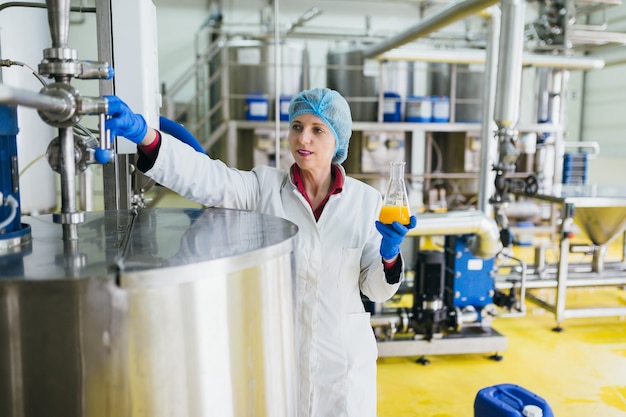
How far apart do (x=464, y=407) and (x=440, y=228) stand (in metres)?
0.88

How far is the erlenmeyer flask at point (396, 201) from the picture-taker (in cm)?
129

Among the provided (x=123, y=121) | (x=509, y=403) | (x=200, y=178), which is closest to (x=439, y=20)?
(x=509, y=403)

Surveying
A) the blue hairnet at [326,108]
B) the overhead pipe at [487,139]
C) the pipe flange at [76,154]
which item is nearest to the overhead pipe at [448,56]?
the overhead pipe at [487,139]

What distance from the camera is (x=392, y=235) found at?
1.28 metres

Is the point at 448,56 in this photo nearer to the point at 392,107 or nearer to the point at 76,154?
the point at 392,107

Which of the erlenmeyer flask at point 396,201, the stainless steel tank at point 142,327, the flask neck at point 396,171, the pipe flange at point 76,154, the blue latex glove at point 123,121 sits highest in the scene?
the blue latex glove at point 123,121

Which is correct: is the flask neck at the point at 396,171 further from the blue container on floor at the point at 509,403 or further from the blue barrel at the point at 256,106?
the blue barrel at the point at 256,106

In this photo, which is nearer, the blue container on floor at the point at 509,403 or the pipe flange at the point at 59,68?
the pipe flange at the point at 59,68

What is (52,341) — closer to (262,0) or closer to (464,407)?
(464,407)

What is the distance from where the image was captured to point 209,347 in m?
0.75

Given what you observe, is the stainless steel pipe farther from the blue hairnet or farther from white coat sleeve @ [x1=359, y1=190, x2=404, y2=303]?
white coat sleeve @ [x1=359, y1=190, x2=404, y2=303]

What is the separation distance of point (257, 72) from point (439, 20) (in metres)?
2.41

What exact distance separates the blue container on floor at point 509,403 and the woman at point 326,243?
524 mm

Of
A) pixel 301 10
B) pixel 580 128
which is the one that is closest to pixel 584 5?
pixel 580 128
